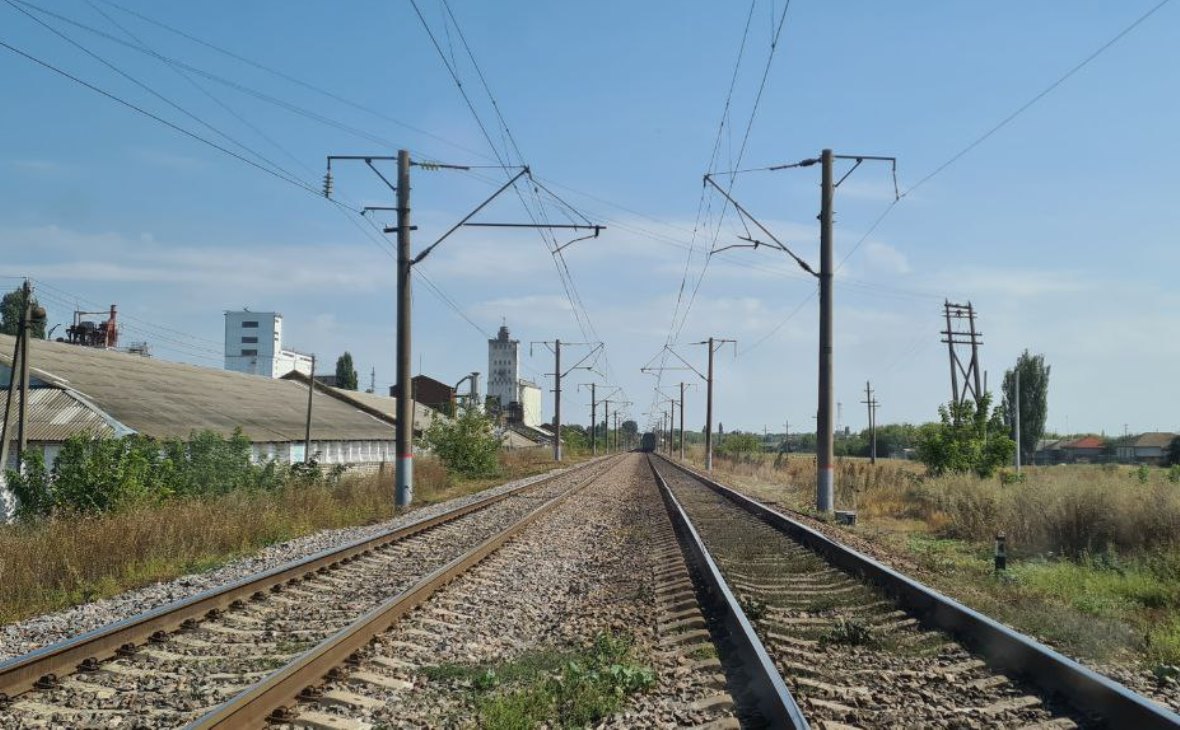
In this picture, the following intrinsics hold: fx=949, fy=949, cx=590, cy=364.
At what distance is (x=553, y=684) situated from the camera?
6.51 meters

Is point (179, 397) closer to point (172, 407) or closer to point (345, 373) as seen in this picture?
point (172, 407)

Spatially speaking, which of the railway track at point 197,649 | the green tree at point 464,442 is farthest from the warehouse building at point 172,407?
the railway track at point 197,649

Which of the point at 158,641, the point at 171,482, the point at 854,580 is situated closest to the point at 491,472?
the point at 171,482

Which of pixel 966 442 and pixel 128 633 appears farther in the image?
pixel 966 442

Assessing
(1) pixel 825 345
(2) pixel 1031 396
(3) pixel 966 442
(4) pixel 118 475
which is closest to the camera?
(4) pixel 118 475

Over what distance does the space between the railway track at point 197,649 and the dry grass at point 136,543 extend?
78.8 inches

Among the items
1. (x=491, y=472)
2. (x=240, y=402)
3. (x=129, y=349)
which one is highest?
(x=129, y=349)

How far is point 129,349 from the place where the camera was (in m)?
76.8

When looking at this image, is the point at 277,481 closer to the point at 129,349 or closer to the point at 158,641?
the point at 158,641

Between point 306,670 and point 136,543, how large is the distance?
25.9ft

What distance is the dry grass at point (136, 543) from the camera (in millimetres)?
10438

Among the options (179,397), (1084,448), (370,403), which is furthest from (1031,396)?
(179,397)

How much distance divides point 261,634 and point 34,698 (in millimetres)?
2241

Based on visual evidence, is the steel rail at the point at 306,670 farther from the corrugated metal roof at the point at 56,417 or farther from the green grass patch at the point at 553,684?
the corrugated metal roof at the point at 56,417
